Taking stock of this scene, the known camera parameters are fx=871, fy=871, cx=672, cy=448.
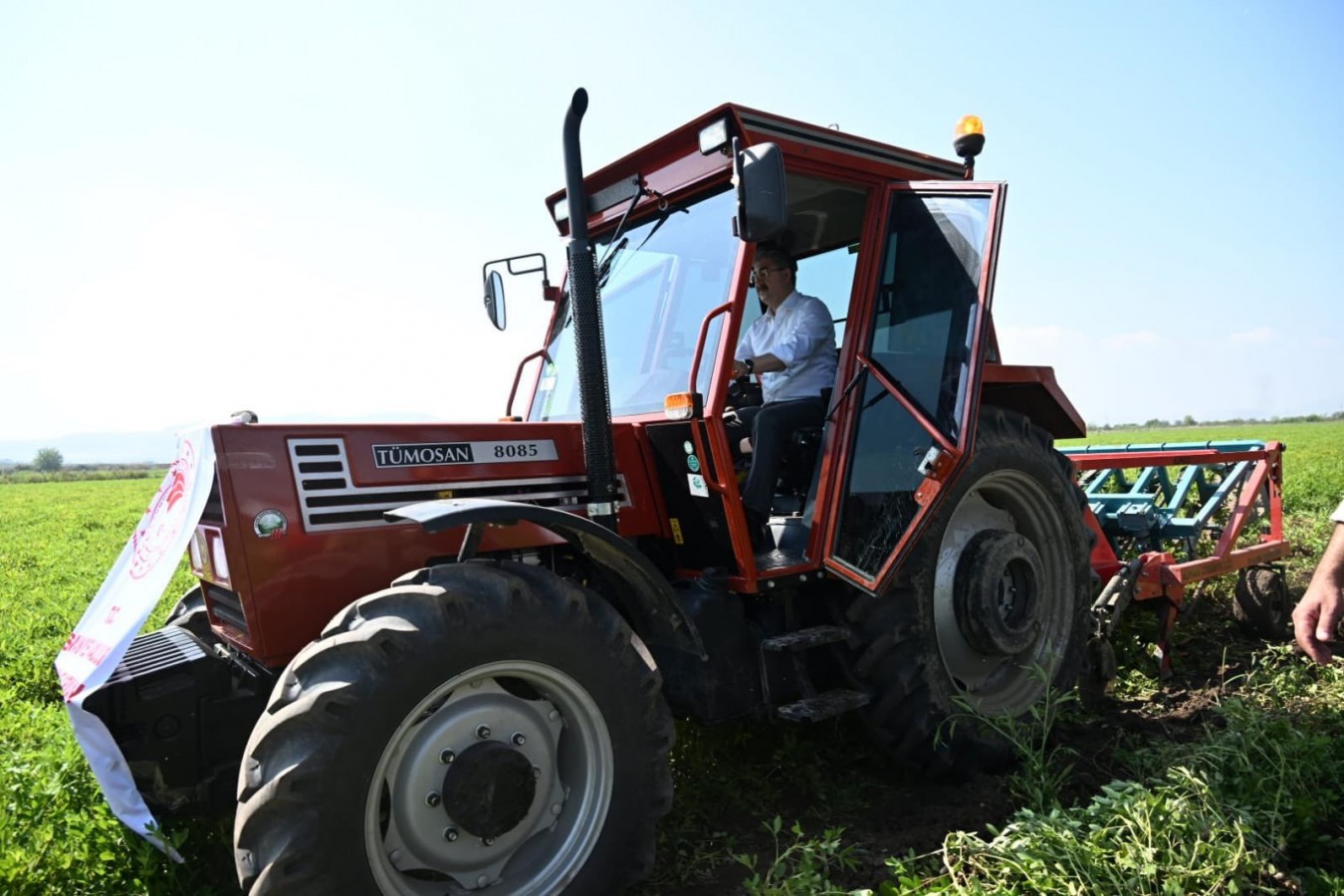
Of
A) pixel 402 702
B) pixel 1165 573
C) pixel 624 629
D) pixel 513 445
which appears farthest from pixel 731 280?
pixel 1165 573

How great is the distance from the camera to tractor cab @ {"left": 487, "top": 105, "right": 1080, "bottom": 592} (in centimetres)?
337

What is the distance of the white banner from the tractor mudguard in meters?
0.64

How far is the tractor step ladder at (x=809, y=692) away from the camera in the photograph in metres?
3.27

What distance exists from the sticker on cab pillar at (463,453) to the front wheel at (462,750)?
1.88 feet

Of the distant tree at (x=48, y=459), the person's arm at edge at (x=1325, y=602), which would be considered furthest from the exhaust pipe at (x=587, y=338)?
the distant tree at (x=48, y=459)

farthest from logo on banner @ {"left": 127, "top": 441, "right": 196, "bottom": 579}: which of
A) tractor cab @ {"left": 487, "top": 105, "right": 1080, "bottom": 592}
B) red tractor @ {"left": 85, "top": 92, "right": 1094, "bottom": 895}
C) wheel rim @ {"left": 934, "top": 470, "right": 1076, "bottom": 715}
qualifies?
wheel rim @ {"left": 934, "top": 470, "right": 1076, "bottom": 715}

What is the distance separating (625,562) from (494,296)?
175 cm

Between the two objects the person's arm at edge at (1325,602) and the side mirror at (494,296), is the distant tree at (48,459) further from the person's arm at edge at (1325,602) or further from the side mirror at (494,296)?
the person's arm at edge at (1325,602)

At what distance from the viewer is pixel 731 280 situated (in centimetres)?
337

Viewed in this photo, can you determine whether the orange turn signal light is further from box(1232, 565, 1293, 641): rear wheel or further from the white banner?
box(1232, 565, 1293, 641): rear wheel

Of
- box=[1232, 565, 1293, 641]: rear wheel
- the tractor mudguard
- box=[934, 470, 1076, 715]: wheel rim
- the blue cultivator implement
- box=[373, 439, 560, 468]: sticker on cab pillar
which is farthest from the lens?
box=[1232, 565, 1293, 641]: rear wheel

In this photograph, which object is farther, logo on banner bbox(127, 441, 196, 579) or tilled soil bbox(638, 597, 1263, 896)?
tilled soil bbox(638, 597, 1263, 896)

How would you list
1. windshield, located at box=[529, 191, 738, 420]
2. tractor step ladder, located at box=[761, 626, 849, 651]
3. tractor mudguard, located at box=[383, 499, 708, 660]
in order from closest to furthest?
tractor mudguard, located at box=[383, 499, 708, 660] → tractor step ladder, located at box=[761, 626, 849, 651] → windshield, located at box=[529, 191, 738, 420]

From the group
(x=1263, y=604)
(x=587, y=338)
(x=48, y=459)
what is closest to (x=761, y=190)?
(x=587, y=338)
